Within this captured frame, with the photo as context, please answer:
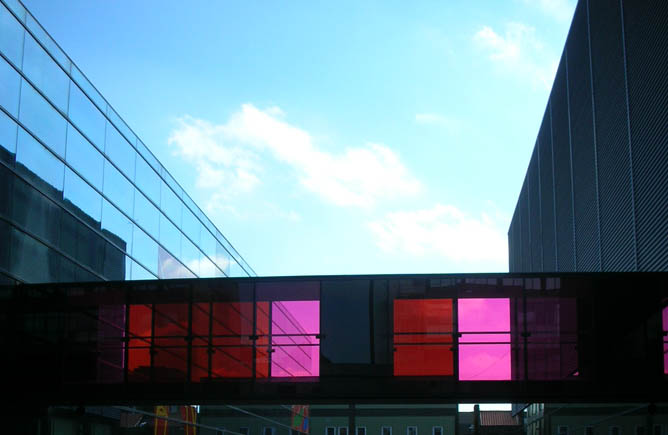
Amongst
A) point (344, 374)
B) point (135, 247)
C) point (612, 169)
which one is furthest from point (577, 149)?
point (344, 374)

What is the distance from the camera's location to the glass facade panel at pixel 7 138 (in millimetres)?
19719

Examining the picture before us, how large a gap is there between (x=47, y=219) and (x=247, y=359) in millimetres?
5850

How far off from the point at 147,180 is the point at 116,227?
12.7 ft

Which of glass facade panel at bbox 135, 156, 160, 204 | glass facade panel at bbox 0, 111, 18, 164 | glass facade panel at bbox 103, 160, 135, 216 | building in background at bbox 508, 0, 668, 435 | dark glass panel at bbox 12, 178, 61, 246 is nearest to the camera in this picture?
glass facade panel at bbox 0, 111, 18, 164

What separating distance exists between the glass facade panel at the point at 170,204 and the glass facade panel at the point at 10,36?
11886mm

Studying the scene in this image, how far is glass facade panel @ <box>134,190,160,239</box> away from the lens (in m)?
29.3

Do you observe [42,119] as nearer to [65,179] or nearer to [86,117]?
[65,179]

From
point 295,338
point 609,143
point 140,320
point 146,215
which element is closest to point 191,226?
point 146,215

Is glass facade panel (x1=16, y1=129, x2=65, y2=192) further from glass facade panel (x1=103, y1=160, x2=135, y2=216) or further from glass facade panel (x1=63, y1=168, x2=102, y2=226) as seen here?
glass facade panel (x1=103, y1=160, x2=135, y2=216)

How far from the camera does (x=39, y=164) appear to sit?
2166 centimetres

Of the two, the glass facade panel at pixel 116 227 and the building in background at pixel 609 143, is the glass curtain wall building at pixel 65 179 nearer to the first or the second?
the glass facade panel at pixel 116 227

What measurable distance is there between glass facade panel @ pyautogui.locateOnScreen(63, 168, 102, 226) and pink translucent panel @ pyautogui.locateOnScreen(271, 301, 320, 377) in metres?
6.48

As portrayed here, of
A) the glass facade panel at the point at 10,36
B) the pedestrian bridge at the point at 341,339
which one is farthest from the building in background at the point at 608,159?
the glass facade panel at the point at 10,36

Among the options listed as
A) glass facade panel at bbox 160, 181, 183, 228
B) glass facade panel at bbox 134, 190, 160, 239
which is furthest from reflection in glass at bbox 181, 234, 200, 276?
glass facade panel at bbox 134, 190, 160, 239
